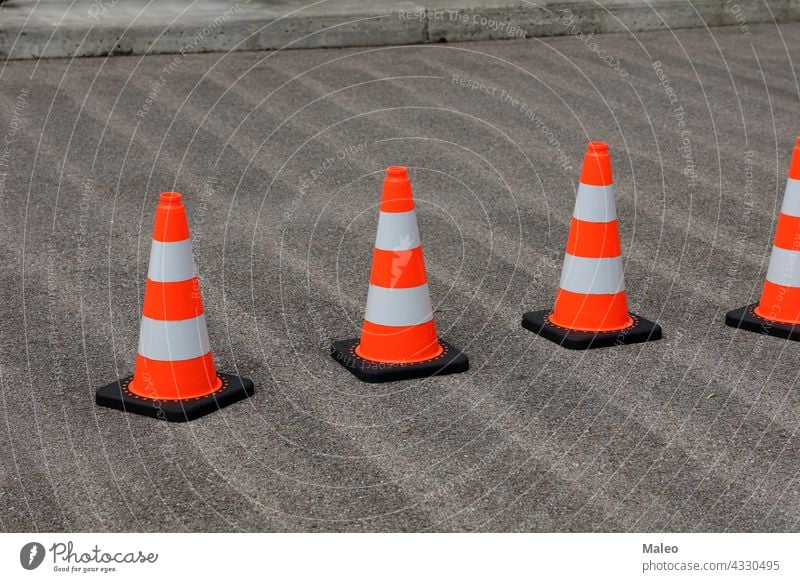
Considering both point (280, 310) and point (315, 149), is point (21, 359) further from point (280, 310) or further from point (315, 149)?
point (315, 149)

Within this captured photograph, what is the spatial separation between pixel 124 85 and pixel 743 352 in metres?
6.61

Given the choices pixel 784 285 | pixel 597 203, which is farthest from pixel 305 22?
pixel 784 285

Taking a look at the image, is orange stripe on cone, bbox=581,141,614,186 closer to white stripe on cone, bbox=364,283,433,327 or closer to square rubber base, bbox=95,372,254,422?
white stripe on cone, bbox=364,283,433,327

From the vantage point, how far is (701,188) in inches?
330

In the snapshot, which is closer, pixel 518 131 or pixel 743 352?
pixel 743 352

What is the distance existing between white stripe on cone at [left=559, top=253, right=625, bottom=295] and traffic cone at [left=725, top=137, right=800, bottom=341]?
63 cm

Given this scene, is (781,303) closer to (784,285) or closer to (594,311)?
(784,285)

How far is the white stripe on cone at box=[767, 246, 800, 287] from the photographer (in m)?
6.01

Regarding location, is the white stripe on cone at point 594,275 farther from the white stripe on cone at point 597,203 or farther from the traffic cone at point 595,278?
the white stripe on cone at point 597,203

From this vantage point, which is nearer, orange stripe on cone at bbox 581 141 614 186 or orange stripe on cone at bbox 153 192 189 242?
orange stripe on cone at bbox 153 192 189 242

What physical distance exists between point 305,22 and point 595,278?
7024 millimetres

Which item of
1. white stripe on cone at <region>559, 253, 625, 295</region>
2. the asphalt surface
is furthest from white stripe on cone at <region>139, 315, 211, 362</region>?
white stripe on cone at <region>559, 253, 625, 295</region>
